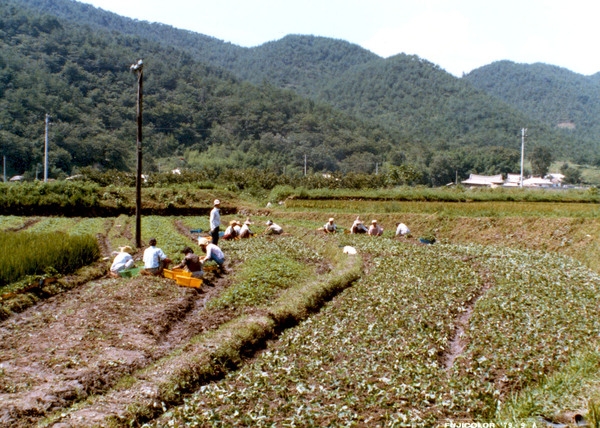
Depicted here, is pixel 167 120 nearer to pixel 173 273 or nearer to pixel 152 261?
pixel 152 261

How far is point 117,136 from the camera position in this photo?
9581 cm

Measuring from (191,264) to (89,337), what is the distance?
603 cm

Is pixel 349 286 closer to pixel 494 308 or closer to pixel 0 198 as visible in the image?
pixel 494 308

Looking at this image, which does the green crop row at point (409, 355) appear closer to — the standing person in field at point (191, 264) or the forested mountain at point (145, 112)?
the standing person in field at point (191, 264)

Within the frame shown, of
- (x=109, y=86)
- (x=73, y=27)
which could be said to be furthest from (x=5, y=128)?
(x=73, y=27)

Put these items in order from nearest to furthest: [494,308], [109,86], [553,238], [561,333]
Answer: [561,333] → [494,308] → [553,238] → [109,86]

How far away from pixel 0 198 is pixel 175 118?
248 feet

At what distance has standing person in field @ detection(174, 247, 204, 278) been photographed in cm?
1702

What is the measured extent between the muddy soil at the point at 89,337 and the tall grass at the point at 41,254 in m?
1.27

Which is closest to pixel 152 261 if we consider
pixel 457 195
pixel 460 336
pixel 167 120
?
pixel 460 336

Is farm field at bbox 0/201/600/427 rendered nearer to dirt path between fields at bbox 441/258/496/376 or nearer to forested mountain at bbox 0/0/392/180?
dirt path between fields at bbox 441/258/496/376

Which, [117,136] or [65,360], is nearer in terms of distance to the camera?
[65,360]

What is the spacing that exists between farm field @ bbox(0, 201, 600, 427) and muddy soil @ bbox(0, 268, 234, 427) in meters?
0.04

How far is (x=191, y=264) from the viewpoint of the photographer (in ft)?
56.2
